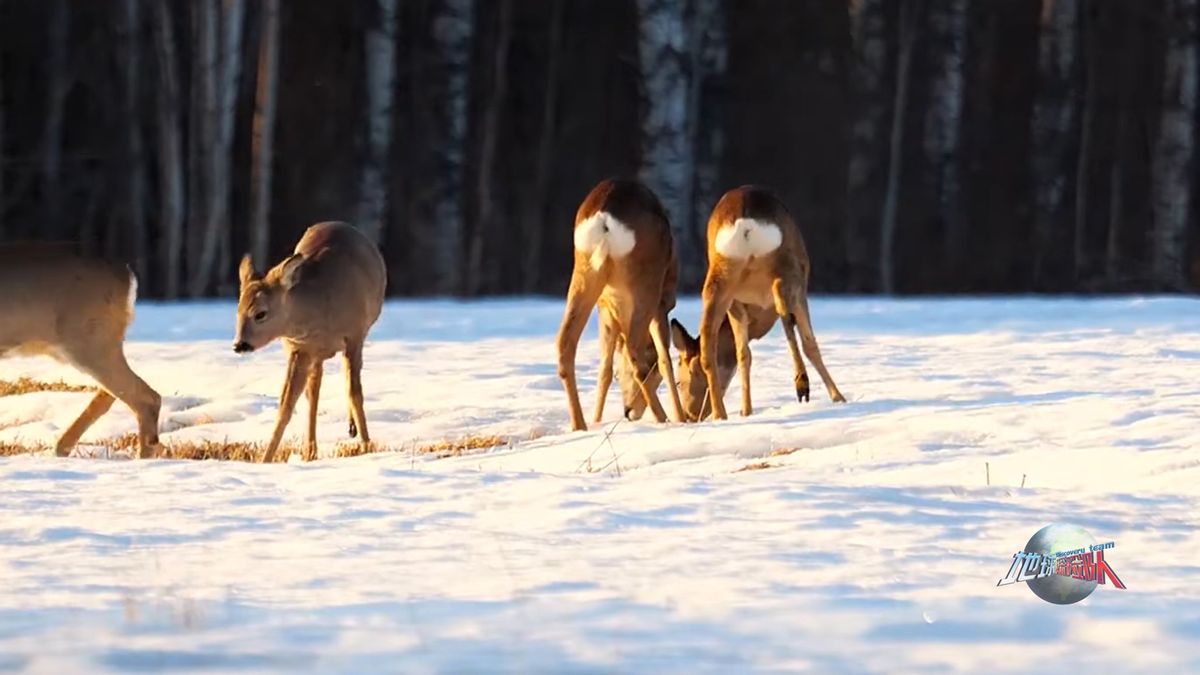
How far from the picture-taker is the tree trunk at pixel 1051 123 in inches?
1203

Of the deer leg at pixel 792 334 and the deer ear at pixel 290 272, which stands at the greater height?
the deer ear at pixel 290 272

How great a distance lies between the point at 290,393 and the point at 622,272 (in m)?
2.10

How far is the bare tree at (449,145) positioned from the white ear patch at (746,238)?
1219 cm

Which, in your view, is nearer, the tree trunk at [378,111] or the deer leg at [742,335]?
the deer leg at [742,335]

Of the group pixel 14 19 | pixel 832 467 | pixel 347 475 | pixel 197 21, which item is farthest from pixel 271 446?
pixel 14 19

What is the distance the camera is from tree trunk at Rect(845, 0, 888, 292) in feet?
99.9

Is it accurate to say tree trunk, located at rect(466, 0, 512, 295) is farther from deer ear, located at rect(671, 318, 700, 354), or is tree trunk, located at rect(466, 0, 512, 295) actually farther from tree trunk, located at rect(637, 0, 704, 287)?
deer ear, located at rect(671, 318, 700, 354)

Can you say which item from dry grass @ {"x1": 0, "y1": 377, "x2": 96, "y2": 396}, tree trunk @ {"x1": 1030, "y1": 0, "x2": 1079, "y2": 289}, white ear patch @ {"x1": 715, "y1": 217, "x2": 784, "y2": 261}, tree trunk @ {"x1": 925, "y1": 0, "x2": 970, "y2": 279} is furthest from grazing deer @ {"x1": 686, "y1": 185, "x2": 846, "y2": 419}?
tree trunk @ {"x1": 1030, "y1": 0, "x2": 1079, "y2": 289}

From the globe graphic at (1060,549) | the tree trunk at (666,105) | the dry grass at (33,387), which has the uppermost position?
the tree trunk at (666,105)

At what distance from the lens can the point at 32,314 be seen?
10.0 meters

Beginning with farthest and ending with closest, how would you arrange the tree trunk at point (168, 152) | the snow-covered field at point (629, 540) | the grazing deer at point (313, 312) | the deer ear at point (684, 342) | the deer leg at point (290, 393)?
the tree trunk at point (168, 152), the deer ear at point (684, 342), the grazing deer at point (313, 312), the deer leg at point (290, 393), the snow-covered field at point (629, 540)

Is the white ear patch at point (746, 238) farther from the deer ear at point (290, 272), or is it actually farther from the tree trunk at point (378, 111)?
the tree trunk at point (378, 111)

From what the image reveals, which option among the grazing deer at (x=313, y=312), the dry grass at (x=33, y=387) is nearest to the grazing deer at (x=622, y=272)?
the grazing deer at (x=313, y=312)

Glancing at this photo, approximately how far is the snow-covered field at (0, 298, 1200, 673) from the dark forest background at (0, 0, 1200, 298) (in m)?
12.0
